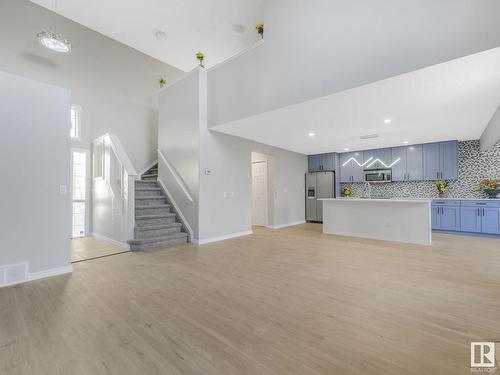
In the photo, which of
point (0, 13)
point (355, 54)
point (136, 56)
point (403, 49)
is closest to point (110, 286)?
point (355, 54)

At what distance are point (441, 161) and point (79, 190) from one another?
9.79 meters

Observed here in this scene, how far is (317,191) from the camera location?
27.3 feet

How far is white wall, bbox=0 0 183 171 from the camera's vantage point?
5016mm

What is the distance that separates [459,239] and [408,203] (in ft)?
5.45

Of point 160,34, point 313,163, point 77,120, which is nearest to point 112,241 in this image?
point 77,120

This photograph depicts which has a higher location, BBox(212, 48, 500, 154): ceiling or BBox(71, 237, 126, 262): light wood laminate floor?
BBox(212, 48, 500, 154): ceiling

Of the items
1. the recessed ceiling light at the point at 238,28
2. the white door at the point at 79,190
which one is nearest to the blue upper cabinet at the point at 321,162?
the recessed ceiling light at the point at 238,28

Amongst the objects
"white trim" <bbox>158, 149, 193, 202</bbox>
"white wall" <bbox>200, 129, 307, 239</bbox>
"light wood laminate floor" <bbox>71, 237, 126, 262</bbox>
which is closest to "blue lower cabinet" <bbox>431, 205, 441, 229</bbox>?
"white wall" <bbox>200, 129, 307, 239</bbox>

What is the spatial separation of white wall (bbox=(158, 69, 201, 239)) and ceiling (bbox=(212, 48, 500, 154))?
0.71m

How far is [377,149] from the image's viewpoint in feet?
24.3

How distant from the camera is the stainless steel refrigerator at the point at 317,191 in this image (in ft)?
26.6

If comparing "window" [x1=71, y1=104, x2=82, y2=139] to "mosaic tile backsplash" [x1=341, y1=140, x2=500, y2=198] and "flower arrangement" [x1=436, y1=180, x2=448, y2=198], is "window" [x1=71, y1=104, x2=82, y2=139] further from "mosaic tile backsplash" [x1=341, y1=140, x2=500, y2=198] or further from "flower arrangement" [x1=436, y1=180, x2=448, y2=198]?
"flower arrangement" [x1=436, y1=180, x2=448, y2=198]

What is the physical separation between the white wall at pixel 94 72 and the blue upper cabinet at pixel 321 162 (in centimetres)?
563

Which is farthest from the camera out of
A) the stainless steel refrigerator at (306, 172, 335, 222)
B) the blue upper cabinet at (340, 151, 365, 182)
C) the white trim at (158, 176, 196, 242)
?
the stainless steel refrigerator at (306, 172, 335, 222)
